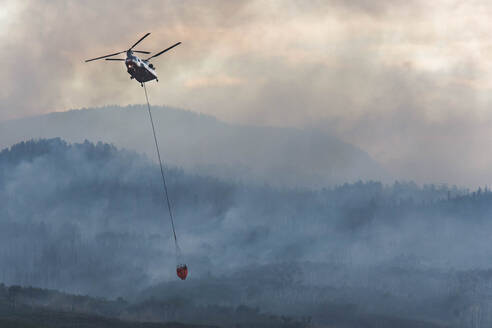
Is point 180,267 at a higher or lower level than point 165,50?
lower

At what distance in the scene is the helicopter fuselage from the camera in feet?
534

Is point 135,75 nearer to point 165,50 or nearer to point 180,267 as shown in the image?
point 165,50

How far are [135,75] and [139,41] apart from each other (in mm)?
13701

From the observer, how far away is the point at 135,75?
166375 mm

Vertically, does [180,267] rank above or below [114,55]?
below

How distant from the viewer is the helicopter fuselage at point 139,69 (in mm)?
162625

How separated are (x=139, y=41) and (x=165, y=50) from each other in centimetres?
670

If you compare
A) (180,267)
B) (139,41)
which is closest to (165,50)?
(139,41)

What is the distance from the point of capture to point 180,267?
178 metres

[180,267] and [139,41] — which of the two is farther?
[180,267]

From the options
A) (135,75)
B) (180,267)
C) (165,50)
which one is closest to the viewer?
(165,50)

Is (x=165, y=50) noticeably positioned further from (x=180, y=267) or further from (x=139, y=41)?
(x=180, y=267)

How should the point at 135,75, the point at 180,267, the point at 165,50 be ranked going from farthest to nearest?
the point at 180,267, the point at 135,75, the point at 165,50

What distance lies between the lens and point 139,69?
16462 cm
